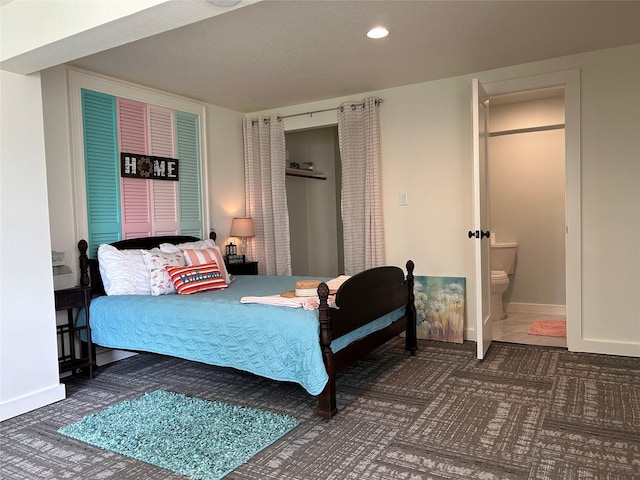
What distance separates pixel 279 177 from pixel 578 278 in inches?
119

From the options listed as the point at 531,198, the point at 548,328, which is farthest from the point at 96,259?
the point at 531,198

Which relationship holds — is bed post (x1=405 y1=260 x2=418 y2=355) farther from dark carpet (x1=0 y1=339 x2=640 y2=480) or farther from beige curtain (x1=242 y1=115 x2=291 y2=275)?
beige curtain (x1=242 y1=115 x2=291 y2=275)

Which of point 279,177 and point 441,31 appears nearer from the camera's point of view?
point 441,31

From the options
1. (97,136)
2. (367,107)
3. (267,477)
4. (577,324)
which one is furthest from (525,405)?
(97,136)

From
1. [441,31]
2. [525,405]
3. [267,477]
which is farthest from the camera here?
[441,31]

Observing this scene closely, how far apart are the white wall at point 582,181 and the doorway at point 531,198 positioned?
3.83 ft

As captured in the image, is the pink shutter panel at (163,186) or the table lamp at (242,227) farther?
the table lamp at (242,227)

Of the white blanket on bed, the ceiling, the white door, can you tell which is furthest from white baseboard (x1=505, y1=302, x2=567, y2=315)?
the white blanket on bed

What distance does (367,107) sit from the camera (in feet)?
15.2

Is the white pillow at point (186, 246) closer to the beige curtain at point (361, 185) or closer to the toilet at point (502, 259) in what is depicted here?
the beige curtain at point (361, 185)

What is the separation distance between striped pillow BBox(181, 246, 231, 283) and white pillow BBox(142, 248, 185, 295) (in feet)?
0.34

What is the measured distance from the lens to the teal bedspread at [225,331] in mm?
2748

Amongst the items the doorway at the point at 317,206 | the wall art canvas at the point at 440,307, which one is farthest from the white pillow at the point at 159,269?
the doorway at the point at 317,206

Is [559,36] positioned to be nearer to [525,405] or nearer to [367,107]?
[367,107]
